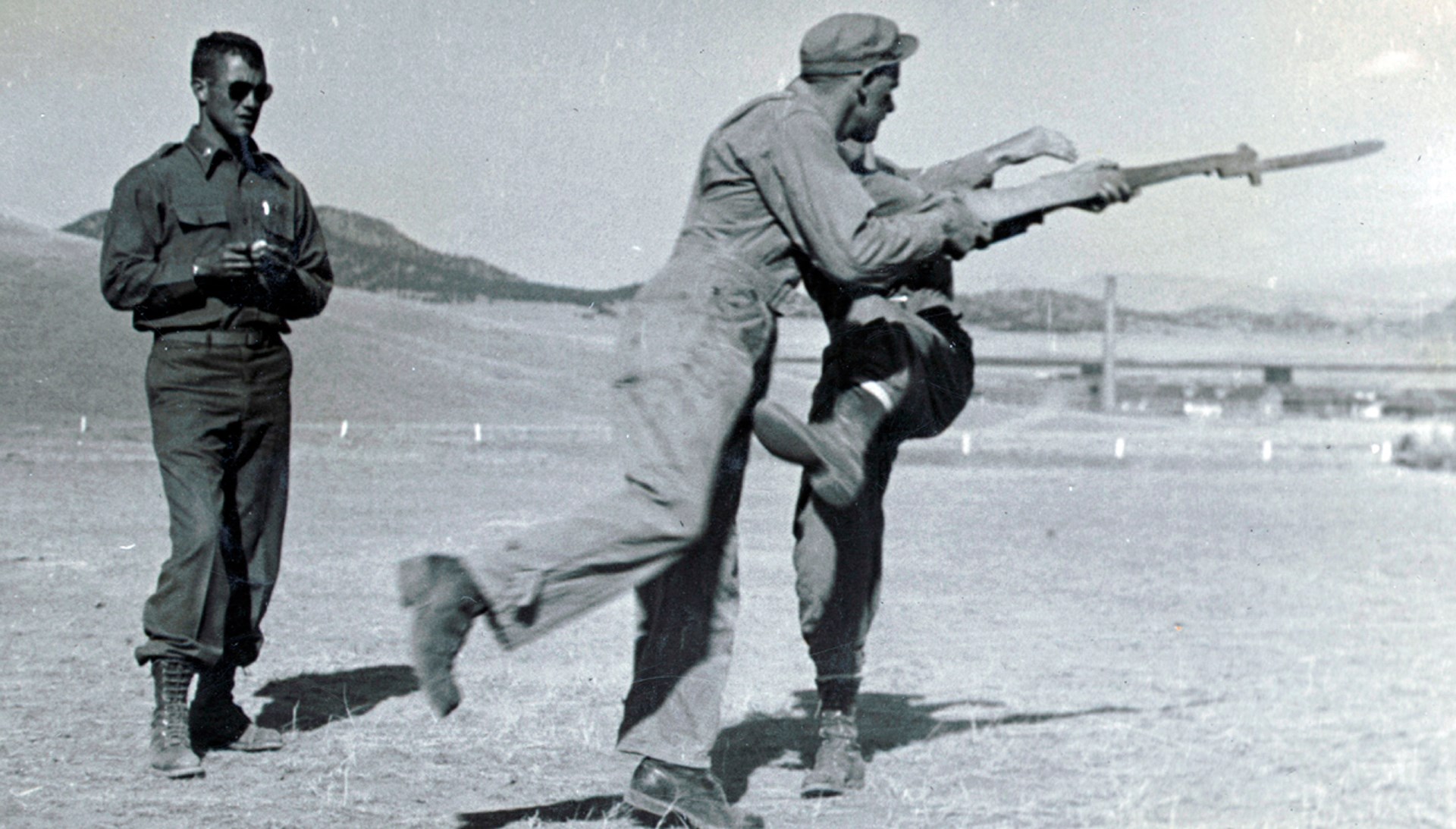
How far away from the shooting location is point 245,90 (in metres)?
4.55

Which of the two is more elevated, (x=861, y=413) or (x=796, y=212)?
(x=796, y=212)

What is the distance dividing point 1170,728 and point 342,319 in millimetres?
31697

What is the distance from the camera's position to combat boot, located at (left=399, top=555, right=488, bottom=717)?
325cm

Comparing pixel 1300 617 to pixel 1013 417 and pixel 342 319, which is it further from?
pixel 1013 417

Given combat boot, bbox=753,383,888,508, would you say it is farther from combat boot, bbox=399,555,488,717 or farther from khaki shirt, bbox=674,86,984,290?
combat boot, bbox=399,555,488,717

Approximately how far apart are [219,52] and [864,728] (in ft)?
9.17

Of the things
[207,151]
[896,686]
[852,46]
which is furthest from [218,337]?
[896,686]

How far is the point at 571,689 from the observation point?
5.61m

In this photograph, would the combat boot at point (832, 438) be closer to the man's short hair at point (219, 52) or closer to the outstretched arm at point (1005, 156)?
the outstretched arm at point (1005, 156)

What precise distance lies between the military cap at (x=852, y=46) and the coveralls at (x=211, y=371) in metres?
1.70

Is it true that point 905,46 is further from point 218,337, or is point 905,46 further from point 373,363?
point 373,363

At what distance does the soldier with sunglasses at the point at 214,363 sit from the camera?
14.4 ft

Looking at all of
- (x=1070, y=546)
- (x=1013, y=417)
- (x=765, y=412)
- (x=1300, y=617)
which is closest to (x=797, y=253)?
(x=765, y=412)

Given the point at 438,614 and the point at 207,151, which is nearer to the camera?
the point at 438,614
